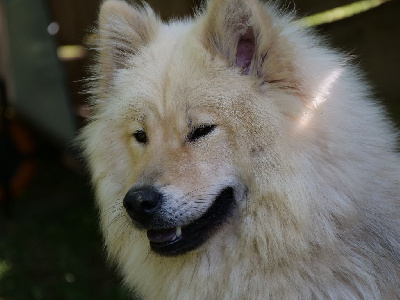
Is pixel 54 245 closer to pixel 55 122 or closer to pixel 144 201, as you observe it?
pixel 55 122

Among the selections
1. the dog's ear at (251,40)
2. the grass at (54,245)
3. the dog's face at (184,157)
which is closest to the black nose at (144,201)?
the dog's face at (184,157)

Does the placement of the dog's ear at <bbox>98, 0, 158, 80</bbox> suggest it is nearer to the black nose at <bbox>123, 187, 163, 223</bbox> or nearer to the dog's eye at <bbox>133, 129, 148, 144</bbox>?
the dog's eye at <bbox>133, 129, 148, 144</bbox>

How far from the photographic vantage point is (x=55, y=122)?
6477 mm

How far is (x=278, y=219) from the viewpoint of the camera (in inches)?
115

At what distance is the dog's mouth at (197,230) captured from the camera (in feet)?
9.73

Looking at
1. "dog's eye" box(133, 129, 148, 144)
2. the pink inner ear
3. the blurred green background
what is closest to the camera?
the pink inner ear

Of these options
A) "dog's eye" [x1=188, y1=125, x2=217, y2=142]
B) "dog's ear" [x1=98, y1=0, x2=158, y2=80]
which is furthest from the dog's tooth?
"dog's ear" [x1=98, y1=0, x2=158, y2=80]

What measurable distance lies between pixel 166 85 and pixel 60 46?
173 inches

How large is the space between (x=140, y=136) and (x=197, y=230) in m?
0.64

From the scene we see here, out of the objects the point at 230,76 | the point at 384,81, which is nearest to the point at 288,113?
the point at 230,76

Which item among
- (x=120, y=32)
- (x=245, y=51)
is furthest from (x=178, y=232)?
(x=120, y=32)

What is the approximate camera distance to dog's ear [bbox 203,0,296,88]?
293 cm

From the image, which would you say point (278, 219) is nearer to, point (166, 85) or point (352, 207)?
point (352, 207)

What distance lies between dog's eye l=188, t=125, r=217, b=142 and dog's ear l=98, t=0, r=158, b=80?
0.79m
